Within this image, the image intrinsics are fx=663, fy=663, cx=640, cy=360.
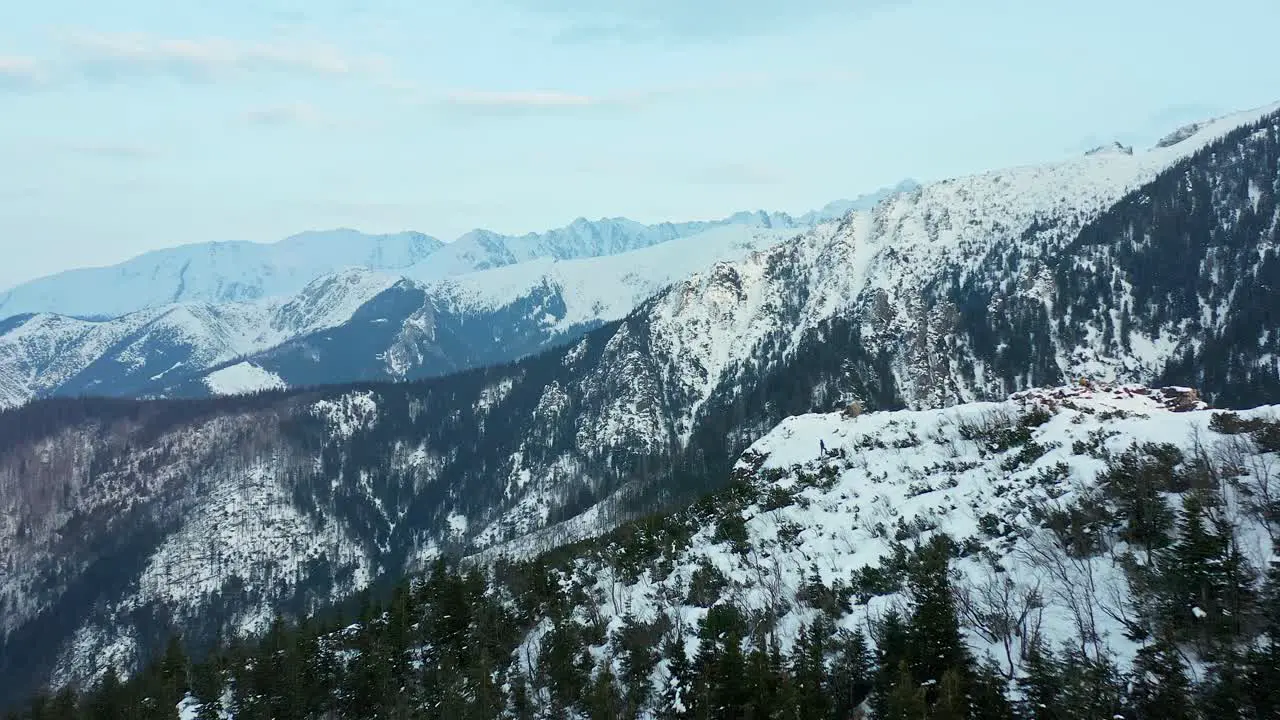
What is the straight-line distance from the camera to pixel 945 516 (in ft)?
151

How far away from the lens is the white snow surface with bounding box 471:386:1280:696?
33.5 meters

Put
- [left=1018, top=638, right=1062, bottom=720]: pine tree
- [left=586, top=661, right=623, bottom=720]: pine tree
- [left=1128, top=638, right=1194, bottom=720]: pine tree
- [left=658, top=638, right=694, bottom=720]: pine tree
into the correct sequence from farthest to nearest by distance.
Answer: [left=586, top=661, right=623, bottom=720]: pine tree < [left=658, top=638, right=694, bottom=720]: pine tree < [left=1018, top=638, right=1062, bottom=720]: pine tree < [left=1128, top=638, right=1194, bottom=720]: pine tree

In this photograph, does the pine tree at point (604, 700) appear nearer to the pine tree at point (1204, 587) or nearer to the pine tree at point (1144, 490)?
the pine tree at point (1204, 587)

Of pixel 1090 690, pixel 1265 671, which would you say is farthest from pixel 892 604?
pixel 1265 671

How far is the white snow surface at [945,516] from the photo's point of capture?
33.5 meters

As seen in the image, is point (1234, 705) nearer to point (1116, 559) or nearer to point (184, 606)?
point (1116, 559)

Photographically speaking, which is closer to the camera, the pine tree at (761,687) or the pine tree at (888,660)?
the pine tree at (888,660)

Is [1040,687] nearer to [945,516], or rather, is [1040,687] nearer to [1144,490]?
[1144,490]

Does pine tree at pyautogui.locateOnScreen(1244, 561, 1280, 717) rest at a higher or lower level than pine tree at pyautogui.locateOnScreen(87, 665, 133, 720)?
higher

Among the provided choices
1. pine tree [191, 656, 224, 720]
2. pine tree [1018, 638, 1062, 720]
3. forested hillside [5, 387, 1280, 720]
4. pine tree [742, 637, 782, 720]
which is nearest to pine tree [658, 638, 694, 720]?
forested hillside [5, 387, 1280, 720]

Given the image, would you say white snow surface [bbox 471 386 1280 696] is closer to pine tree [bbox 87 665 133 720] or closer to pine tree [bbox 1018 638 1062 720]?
pine tree [bbox 1018 638 1062 720]

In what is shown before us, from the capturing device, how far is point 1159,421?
1864 inches

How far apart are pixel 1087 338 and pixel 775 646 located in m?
191

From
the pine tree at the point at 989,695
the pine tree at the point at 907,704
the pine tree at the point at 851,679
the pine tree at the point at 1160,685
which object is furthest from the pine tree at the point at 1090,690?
the pine tree at the point at 851,679
